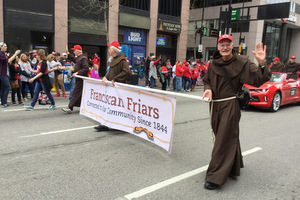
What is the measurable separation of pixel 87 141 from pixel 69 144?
360mm

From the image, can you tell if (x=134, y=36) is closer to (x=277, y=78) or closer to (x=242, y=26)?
(x=277, y=78)

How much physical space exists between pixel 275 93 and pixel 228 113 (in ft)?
20.6

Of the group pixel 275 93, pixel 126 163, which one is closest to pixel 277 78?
pixel 275 93

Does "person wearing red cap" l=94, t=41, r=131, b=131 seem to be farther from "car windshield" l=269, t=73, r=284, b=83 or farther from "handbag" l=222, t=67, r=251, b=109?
"car windshield" l=269, t=73, r=284, b=83

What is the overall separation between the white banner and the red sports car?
4.55m

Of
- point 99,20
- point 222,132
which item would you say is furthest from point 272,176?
point 99,20

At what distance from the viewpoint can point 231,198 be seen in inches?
122

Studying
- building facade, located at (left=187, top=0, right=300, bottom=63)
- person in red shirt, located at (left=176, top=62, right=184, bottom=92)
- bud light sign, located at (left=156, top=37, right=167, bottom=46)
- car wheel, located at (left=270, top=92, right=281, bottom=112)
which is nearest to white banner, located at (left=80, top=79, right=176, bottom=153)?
car wheel, located at (left=270, top=92, right=281, bottom=112)

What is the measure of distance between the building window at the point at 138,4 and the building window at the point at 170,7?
148 centimetres

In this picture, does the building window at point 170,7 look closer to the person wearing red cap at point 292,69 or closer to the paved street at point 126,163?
the person wearing red cap at point 292,69

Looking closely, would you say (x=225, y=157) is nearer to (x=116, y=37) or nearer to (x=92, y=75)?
(x=92, y=75)

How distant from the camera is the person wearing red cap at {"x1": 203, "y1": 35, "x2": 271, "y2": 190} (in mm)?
3254

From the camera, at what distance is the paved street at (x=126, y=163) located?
3186 millimetres

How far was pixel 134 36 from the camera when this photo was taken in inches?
837
